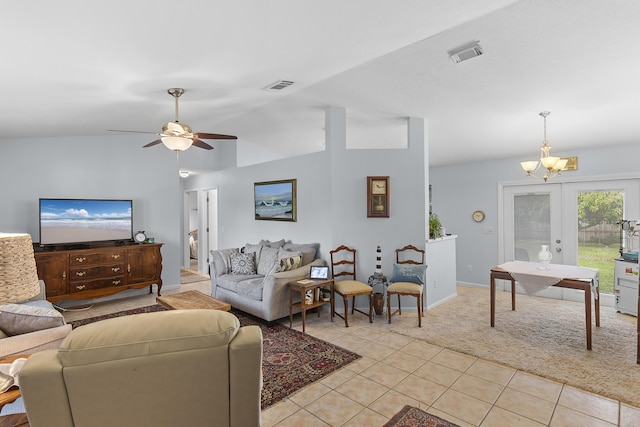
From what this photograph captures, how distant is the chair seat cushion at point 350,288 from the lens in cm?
395

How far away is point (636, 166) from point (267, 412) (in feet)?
19.3

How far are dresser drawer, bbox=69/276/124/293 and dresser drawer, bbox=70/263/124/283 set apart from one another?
0.05m

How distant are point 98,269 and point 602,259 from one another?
299 inches

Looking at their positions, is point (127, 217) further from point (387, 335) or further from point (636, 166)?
point (636, 166)

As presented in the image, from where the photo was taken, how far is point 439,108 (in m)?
4.16

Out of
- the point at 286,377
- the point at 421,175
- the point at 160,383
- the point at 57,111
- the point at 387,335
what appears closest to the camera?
the point at 160,383

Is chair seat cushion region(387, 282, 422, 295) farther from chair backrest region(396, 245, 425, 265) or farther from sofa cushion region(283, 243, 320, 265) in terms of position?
sofa cushion region(283, 243, 320, 265)

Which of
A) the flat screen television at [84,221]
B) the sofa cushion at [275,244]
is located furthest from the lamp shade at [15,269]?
the flat screen television at [84,221]

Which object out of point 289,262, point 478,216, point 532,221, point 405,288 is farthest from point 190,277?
point 532,221

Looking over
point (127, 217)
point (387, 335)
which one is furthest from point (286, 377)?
point (127, 217)

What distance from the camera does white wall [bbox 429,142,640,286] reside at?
234 inches

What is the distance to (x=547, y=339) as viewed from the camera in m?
3.52

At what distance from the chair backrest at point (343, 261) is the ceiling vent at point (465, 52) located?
8.49 feet

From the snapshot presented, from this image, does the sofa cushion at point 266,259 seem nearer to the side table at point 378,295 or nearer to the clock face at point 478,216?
the side table at point 378,295
